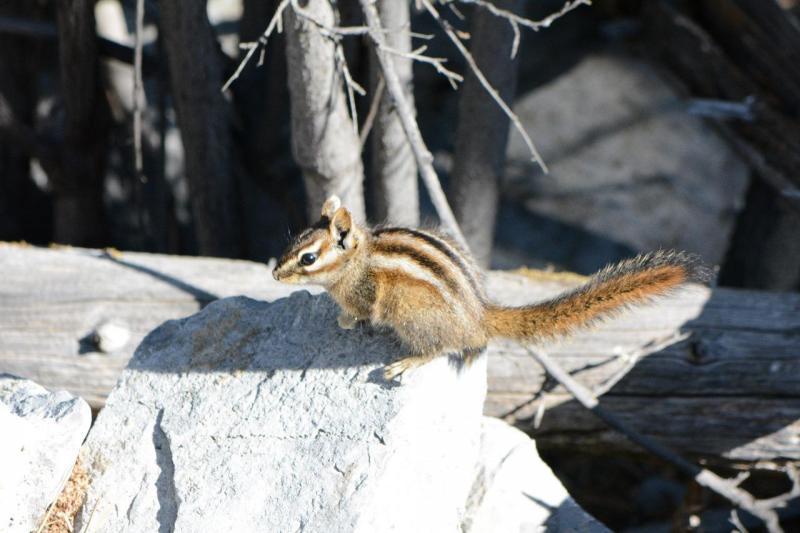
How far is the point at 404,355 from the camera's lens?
2912mm

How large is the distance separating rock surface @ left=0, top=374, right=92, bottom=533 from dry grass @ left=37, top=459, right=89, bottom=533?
59 millimetres

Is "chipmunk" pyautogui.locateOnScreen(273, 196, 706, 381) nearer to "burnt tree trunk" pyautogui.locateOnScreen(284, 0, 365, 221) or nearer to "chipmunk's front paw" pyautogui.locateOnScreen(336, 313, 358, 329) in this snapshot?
"chipmunk's front paw" pyautogui.locateOnScreen(336, 313, 358, 329)

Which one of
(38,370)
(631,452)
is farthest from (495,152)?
(38,370)

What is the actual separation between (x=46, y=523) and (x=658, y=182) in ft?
14.7

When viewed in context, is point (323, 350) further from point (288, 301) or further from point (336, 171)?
point (336, 171)

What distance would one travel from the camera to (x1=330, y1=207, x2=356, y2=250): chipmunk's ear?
2852 millimetres

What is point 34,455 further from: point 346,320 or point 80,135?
point 80,135

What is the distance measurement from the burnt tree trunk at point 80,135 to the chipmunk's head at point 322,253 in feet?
6.60

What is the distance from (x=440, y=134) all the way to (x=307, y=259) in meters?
3.31

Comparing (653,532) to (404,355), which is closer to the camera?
(404,355)

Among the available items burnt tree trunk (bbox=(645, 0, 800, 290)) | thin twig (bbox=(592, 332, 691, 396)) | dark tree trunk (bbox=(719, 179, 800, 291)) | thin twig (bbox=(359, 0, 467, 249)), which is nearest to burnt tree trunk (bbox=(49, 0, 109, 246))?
thin twig (bbox=(359, 0, 467, 249))

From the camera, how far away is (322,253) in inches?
112

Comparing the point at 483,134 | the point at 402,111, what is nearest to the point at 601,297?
the point at 402,111

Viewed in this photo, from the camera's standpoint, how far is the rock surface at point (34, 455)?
260 centimetres
